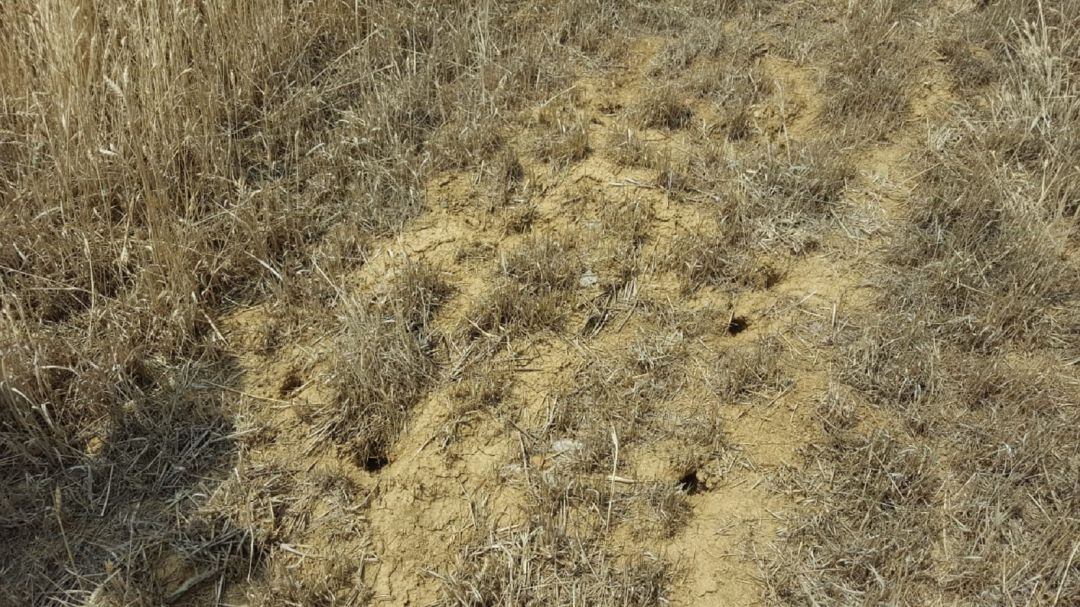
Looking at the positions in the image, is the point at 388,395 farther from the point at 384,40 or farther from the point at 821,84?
the point at 821,84

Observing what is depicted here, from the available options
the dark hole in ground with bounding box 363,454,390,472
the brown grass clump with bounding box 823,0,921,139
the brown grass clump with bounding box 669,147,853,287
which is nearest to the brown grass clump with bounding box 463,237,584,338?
the brown grass clump with bounding box 669,147,853,287

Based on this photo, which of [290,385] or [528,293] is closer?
[290,385]

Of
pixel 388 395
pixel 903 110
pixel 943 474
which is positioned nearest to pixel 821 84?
pixel 903 110

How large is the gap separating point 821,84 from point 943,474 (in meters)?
2.09

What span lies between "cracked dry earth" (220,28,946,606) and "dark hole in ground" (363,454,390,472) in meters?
0.01

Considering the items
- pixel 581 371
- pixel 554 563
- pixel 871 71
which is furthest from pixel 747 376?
pixel 871 71

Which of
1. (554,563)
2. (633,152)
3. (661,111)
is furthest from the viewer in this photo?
(661,111)

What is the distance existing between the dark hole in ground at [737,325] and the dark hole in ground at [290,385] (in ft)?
5.08

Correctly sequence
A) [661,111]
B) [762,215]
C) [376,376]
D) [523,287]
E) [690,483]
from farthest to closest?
[661,111] < [762,215] < [523,287] < [376,376] < [690,483]

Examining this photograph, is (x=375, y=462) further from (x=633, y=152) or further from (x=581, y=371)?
(x=633, y=152)

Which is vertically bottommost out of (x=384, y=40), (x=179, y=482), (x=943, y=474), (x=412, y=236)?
(x=943, y=474)

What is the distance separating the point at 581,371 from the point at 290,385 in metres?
1.00

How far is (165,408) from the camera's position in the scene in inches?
102

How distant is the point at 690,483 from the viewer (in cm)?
252
